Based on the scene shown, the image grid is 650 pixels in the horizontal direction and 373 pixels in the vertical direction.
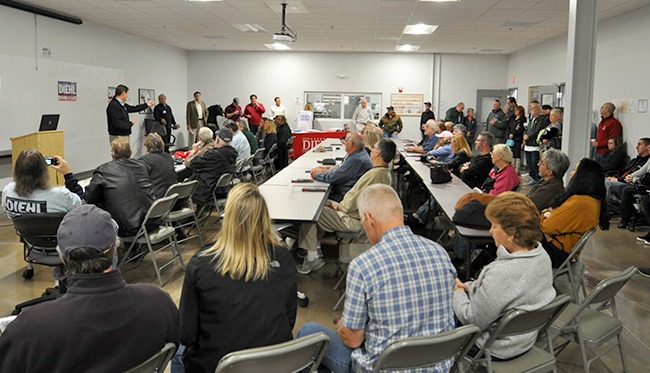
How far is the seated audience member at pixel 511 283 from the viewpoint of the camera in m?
2.33

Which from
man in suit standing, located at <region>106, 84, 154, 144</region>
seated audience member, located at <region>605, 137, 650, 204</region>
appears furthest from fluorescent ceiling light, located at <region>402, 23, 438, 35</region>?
man in suit standing, located at <region>106, 84, 154, 144</region>

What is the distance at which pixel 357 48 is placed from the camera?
Result: 49.7ft

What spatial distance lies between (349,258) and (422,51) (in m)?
12.7

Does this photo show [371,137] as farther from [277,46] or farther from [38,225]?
[277,46]

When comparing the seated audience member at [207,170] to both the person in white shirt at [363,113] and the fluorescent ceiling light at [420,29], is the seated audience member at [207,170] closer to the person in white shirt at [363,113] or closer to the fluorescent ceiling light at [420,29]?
the fluorescent ceiling light at [420,29]

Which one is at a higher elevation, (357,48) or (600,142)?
(357,48)

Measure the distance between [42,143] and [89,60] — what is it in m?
4.32

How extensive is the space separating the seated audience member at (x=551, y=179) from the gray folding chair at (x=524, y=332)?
6.59 feet

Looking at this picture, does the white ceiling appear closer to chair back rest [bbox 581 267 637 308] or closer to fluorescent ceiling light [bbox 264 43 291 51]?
fluorescent ceiling light [bbox 264 43 291 51]

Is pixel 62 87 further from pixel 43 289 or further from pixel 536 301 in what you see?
pixel 536 301

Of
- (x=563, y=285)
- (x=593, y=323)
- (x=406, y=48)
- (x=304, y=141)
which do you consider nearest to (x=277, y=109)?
(x=304, y=141)

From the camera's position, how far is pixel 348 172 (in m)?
5.43

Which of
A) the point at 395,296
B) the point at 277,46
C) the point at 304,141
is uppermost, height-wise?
the point at 277,46

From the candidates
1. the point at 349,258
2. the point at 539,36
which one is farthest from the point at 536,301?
the point at 539,36
